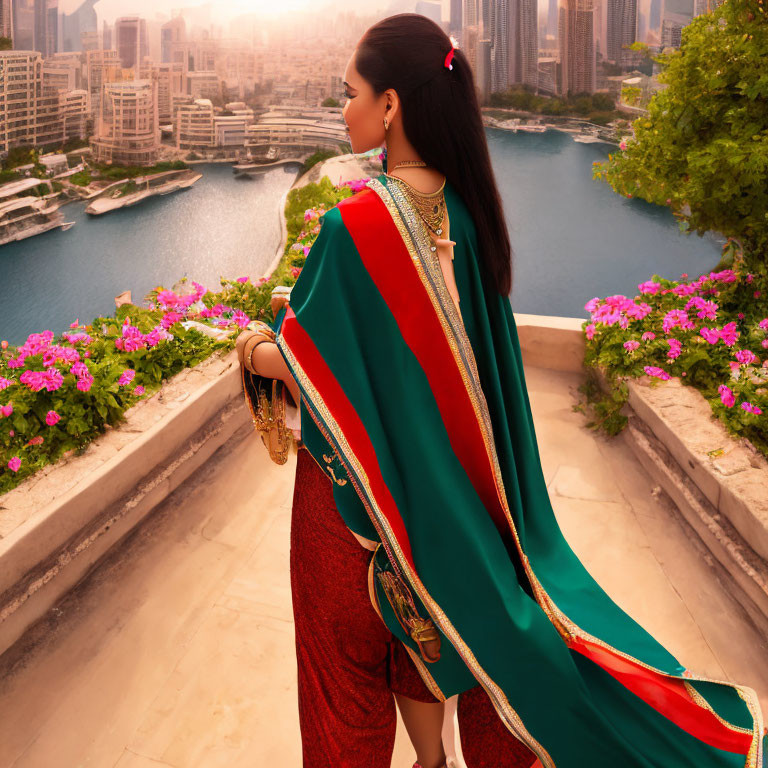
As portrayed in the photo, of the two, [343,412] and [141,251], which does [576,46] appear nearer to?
[141,251]

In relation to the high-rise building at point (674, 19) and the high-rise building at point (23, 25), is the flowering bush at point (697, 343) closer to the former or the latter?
the high-rise building at point (674, 19)

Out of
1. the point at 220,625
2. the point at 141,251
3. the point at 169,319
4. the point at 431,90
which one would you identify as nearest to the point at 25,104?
the point at 141,251

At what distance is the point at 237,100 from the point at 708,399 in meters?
2.76

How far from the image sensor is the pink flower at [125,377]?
296 cm

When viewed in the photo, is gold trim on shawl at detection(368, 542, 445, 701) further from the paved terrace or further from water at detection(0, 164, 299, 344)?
water at detection(0, 164, 299, 344)

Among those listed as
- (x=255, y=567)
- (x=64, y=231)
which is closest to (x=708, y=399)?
(x=255, y=567)

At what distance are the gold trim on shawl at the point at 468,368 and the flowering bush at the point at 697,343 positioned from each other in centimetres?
159

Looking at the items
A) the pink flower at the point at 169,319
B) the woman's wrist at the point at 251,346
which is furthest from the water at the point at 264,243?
the woman's wrist at the point at 251,346

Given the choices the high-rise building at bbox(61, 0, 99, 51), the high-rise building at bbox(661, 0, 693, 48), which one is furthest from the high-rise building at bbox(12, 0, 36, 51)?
the high-rise building at bbox(661, 0, 693, 48)

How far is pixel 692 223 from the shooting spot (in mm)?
3898

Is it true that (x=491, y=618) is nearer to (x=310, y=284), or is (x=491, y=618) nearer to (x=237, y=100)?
(x=310, y=284)

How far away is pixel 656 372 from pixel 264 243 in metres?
2.13

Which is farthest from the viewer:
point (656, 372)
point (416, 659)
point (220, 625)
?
point (656, 372)

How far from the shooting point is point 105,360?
2986mm
